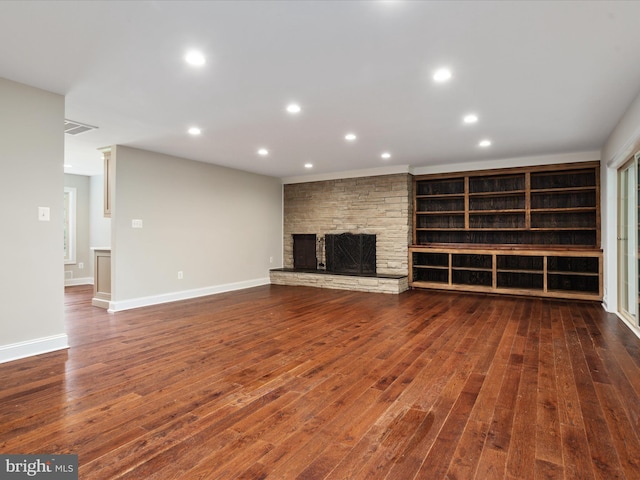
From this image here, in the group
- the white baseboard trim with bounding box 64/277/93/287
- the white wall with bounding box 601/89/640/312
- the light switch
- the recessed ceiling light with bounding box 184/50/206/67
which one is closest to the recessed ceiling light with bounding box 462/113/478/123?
the white wall with bounding box 601/89/640/312

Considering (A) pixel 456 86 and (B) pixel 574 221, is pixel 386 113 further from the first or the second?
(B) pixel 574 221

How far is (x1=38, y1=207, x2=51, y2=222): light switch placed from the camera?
10.5 ft

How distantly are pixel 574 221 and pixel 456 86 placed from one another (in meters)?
4.39

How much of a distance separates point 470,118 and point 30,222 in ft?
14.8

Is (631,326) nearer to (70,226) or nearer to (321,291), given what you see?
(321,291)

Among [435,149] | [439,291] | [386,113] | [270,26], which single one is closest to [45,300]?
[270,26]

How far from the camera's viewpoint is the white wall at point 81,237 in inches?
305

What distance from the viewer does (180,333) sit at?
3.82 metres

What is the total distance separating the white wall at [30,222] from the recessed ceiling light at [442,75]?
3403mm

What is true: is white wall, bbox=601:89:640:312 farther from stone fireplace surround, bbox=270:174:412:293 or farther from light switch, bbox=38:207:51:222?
light switch, bbox=38:207:51:222

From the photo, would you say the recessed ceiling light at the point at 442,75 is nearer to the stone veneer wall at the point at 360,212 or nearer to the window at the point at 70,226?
the stone veneer wall at the point at 360,212

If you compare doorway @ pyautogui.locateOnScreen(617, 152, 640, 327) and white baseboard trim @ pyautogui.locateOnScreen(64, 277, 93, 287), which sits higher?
doorway @ pyautogui.locateOnScreen(617, 152, 640, 327)

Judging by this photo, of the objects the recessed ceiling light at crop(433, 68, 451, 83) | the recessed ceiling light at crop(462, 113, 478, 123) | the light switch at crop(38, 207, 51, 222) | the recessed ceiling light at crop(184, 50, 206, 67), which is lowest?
the light switch at crop(38, 207, 51, 222)

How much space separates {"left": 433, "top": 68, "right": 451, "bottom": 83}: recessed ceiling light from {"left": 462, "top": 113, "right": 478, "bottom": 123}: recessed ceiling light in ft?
3.52
